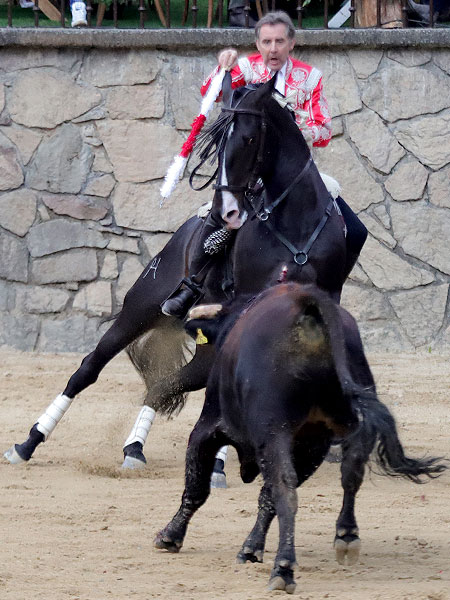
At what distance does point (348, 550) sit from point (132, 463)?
7.67ft

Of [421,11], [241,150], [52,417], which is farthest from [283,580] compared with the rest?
[421,11]

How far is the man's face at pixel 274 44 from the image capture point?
5641mm

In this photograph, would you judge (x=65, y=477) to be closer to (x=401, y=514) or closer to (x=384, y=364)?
(x=401, y=514)

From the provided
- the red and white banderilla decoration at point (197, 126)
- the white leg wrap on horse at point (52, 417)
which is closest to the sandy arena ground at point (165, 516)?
the white leg wrap on horse at point (52, 417)

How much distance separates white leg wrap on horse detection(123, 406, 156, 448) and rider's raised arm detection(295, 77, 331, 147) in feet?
5.88

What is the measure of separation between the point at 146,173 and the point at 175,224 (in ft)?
1.48

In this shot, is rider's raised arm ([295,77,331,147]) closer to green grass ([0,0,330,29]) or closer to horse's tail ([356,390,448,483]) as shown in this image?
horse's tail ([356,390,448,483])

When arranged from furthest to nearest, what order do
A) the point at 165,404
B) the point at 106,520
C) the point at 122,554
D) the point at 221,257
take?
the point at 165,404 → the point at 221,257 → the point at 106,520 → the point at 122,554

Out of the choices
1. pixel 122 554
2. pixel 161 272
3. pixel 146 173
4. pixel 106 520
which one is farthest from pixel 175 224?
pixel 122 554

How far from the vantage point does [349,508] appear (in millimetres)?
3908

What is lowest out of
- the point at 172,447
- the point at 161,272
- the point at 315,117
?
the point at 172,447

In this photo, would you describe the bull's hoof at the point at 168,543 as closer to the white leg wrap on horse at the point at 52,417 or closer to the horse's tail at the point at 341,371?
the horse's tail at the point at 341,371

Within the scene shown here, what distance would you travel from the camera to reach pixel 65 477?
19.0 feet

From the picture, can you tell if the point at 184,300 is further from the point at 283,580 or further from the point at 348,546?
the point at 283,580
